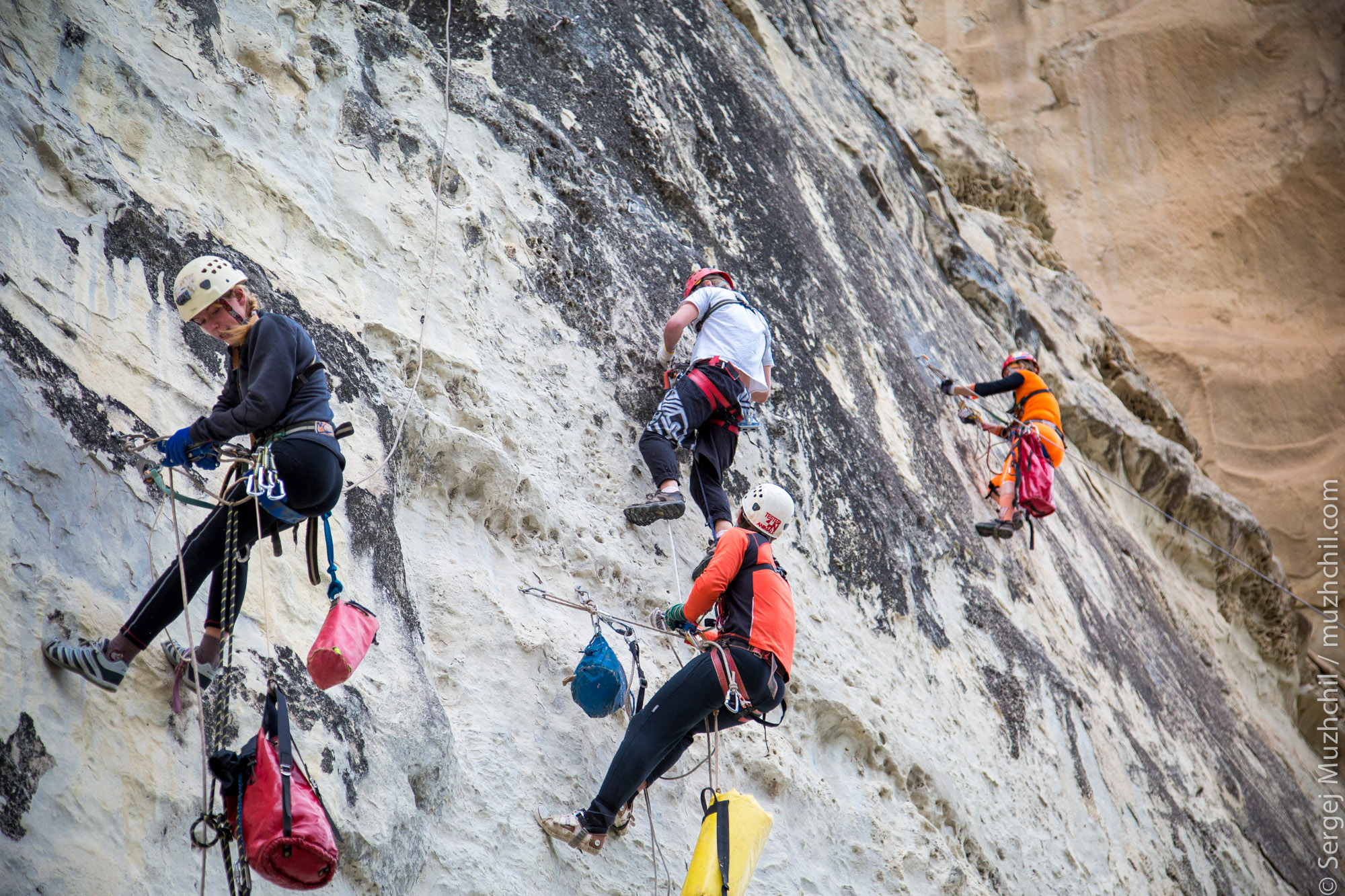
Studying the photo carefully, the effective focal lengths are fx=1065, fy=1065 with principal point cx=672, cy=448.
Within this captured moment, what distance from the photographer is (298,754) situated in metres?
3.58

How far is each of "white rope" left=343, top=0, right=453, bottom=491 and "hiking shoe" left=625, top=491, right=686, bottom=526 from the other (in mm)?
1185

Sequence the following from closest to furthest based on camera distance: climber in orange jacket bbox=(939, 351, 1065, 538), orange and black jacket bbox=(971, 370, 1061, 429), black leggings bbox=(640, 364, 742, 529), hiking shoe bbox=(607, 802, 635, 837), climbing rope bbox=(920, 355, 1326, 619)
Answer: hiking shoe bbox=(607, 802, 635, 837) → black leggings bbox=(640, 364, 742, 529) → climber in orange jacket bbox=(939, 351, 1065, 538) → orange and black jacket bbox=(971, 370, 1061, 429) → climbing rope bbox=(920, 355, 1326, 619)

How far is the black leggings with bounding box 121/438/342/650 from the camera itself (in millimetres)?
3430

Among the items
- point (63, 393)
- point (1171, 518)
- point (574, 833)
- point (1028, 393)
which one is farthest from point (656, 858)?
point (1171, 518)

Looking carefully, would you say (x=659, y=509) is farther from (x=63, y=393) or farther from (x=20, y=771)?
(x=20, y=771)

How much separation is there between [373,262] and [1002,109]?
18651mm

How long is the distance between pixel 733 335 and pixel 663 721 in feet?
7.54

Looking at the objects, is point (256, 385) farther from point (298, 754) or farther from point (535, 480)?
point (535, 480)

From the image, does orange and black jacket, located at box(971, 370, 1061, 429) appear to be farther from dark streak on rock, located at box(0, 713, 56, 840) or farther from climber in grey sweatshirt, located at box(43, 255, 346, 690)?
dark streak on rock, located at box(0, 713, 56, 840)

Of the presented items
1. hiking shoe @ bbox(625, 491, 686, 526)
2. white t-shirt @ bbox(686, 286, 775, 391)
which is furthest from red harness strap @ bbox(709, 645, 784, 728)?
white t-shirt @ bbox(686, 286, 775, 391)

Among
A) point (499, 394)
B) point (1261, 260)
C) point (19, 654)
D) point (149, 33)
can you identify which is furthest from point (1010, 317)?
point (1261, 260)

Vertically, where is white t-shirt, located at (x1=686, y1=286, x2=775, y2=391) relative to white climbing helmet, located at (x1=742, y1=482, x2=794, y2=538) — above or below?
above

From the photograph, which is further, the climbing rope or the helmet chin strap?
the climbing rope

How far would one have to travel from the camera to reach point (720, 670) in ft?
13.7
